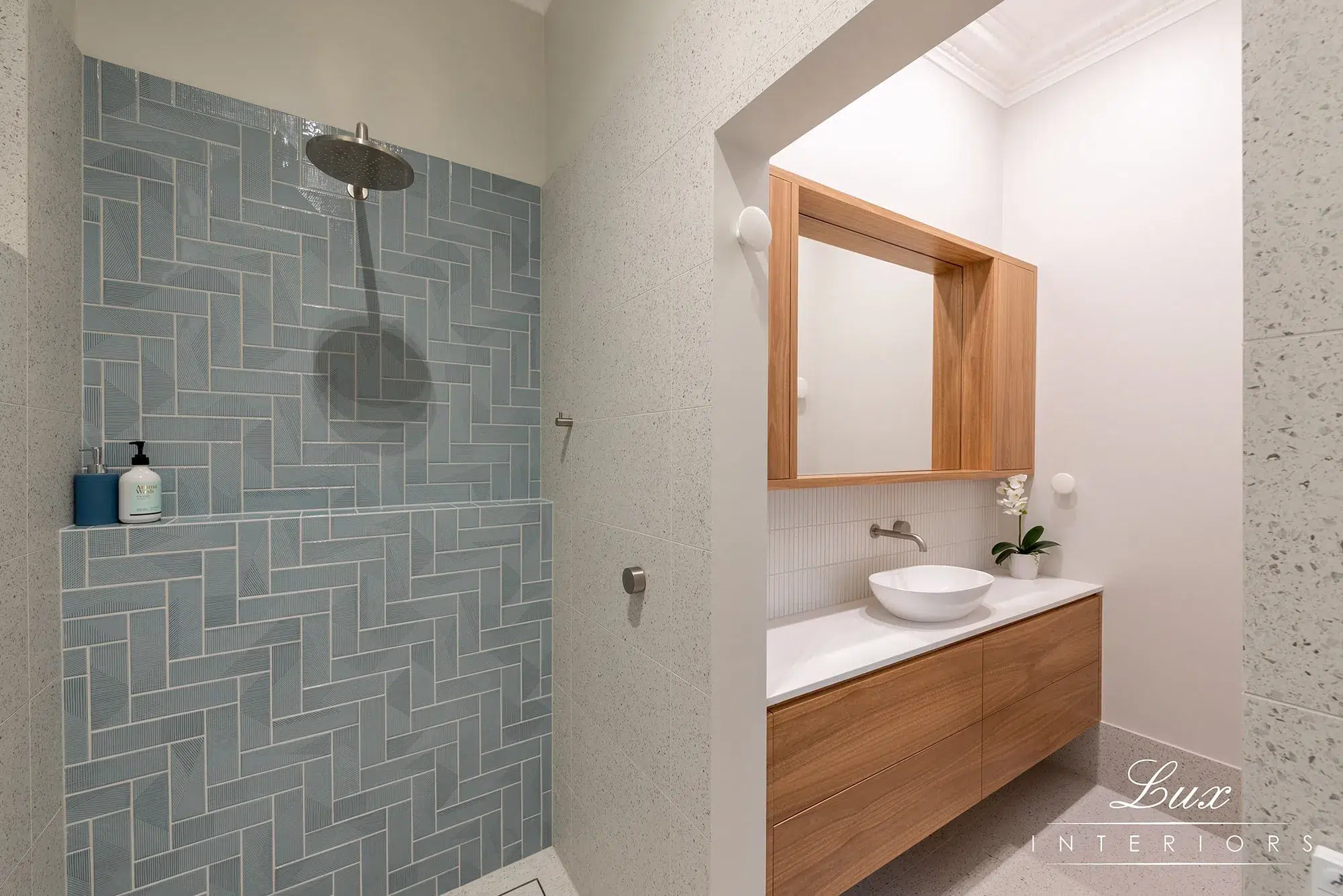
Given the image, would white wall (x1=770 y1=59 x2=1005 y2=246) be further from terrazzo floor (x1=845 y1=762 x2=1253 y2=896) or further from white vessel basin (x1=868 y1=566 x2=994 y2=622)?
terrazzo floor (x1=845 y1=762 x2=1253 y2=896)

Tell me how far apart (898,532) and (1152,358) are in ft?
3.74

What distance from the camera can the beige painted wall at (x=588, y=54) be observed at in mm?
1230

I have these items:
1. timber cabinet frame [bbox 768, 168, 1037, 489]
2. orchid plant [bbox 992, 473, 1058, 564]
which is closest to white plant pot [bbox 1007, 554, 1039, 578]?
orchid plant [bbox 992, 473, 1058, 564]

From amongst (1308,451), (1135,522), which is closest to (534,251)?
(1308,451)

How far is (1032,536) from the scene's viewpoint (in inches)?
88.9

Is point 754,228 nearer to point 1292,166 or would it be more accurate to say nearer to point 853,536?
point 1292,166

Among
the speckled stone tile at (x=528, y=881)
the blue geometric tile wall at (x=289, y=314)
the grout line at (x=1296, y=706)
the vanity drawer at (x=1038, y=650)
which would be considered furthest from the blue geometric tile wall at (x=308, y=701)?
the grout line at (x=1296, y=706)

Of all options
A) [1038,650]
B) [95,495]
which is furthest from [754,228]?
[1038,650]

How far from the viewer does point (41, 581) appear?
103 cm

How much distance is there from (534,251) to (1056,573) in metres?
2.43

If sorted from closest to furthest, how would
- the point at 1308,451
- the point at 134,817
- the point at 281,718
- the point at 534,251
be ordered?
the point at 1308,451, the point at 134,817, the point at 281,718, the point at 534,251

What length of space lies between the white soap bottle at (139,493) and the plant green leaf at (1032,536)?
286cm

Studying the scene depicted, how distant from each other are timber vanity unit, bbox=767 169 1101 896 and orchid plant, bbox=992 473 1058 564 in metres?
0.09

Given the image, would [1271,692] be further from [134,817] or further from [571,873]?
[134,817]
